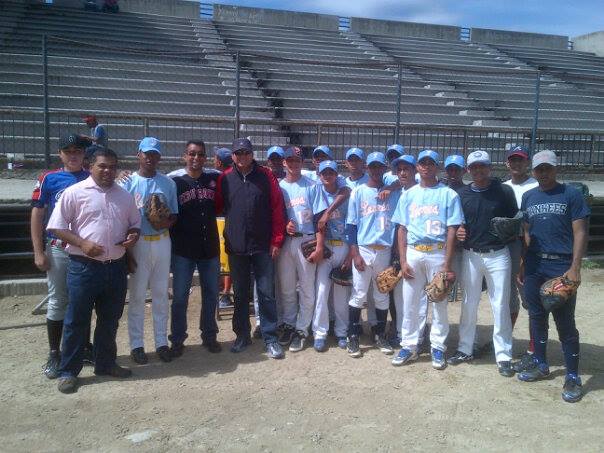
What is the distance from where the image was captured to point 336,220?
4934mm

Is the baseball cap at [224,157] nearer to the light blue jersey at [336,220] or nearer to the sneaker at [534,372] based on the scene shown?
the light blue jersey at [336,220]

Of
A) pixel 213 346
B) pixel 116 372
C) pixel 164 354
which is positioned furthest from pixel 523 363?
pixel 116 372

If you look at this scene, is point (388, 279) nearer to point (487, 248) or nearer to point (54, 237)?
point (487, 248)

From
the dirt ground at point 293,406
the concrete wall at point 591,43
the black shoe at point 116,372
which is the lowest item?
the dirt ground at point 293,406

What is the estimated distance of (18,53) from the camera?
13234mm

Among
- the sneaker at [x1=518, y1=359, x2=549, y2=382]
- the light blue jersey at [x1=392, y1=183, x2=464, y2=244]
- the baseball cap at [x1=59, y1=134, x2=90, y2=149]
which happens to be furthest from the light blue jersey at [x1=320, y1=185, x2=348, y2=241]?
the baseball cap at [x1=59, y1=134, x2=90, y2=149]

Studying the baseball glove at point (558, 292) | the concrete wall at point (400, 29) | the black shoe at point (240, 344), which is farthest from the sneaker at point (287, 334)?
the concrete wall at point (400, 29)

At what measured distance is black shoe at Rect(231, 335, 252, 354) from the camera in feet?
16.2

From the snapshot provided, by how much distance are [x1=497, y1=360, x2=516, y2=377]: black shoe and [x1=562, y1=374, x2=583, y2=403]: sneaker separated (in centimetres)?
43

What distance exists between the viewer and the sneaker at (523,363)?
4465 millimetres

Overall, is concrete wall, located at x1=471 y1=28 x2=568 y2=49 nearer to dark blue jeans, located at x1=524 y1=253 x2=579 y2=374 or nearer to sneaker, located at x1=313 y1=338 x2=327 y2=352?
dark blue jeans, located at x1=524 y1=253 x2=579 y2=374

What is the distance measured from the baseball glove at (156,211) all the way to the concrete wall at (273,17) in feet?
62.3

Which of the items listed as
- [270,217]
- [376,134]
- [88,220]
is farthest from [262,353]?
[376,134]

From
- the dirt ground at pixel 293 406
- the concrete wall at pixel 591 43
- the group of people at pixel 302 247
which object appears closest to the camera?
the dirt ground at pixel 293 406
